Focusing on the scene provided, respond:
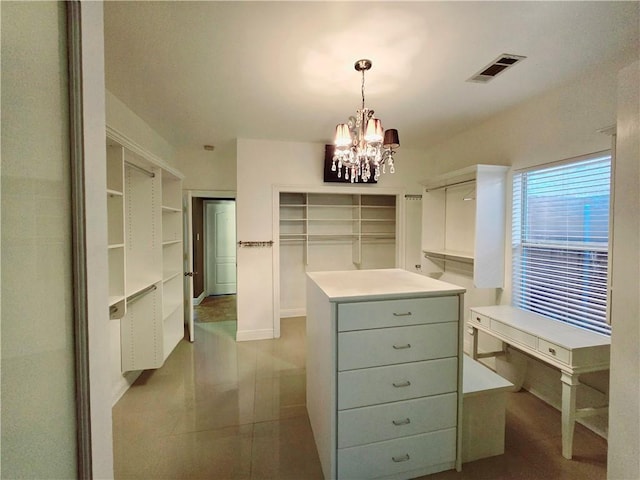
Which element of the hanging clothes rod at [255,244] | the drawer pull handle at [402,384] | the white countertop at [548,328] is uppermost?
the hanging clothes rod at [255,244]

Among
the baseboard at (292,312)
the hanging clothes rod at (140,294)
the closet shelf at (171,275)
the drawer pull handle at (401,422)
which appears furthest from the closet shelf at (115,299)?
the baseboard at (292,312)

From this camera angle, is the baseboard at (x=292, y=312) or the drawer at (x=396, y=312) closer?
the drawer at (x=396, y=312)

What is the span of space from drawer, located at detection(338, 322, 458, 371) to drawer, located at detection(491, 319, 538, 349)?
96cm

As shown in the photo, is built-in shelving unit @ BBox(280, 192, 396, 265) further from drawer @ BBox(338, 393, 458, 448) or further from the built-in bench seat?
drawer @ BBox(338, 393, 458, 448)

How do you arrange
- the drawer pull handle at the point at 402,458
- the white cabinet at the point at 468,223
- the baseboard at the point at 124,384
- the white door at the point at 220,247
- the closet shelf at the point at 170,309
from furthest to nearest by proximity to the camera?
the white door at the point at 220,247 < the closet shelf at the point at 170,309 < the white cabinet at the point at 468,223 < the baseboard at the point at 124,384 < the drawer pull handle at the point at 402,458

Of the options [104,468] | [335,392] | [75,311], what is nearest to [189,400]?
[335,392]

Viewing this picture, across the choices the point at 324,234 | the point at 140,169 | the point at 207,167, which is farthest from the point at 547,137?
the point at 207,167

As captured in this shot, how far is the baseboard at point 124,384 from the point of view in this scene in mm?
2353

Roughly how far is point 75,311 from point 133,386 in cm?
266

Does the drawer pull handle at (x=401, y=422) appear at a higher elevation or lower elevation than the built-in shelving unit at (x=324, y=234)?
lower

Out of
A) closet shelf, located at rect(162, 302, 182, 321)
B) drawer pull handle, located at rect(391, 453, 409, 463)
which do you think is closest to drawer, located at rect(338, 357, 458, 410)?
drawer pull handle, located at rect(391, 453, 409, 463)

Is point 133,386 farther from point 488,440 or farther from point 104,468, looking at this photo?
point 488,440

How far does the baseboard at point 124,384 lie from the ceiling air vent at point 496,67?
4014mm

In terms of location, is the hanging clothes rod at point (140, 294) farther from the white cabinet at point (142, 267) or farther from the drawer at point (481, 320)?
the drawer at point (481, 320)
